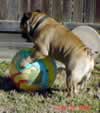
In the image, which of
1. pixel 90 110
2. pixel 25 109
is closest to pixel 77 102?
pixel 90 110

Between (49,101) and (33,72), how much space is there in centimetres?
54

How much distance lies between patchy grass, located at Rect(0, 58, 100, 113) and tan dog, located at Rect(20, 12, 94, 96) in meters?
0.24

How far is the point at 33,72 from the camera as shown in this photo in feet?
23.5

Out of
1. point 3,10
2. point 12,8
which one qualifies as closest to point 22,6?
point 12,8

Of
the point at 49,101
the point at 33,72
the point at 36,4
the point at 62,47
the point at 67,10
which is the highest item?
the point at 36,4

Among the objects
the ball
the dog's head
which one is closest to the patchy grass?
the ball

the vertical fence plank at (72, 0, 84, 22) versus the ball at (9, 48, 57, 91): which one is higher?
the vertical fence plank at (72, 0, 84, 22)

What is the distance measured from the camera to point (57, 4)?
9352 millimetres

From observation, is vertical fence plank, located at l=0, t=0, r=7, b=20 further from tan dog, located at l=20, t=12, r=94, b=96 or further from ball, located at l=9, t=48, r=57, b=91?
ball, located at l=9, t=48, r=57, b=91

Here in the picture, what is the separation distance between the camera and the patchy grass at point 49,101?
658 cm

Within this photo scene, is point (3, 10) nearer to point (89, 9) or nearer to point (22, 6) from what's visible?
point (22, 6)

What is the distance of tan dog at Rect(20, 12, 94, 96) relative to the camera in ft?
23.0

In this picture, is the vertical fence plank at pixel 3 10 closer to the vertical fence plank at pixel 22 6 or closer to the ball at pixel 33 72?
the vertical fence plank at pixel 22 6

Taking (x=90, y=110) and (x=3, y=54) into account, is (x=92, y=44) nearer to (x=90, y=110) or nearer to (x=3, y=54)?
(x=3, y=54)
